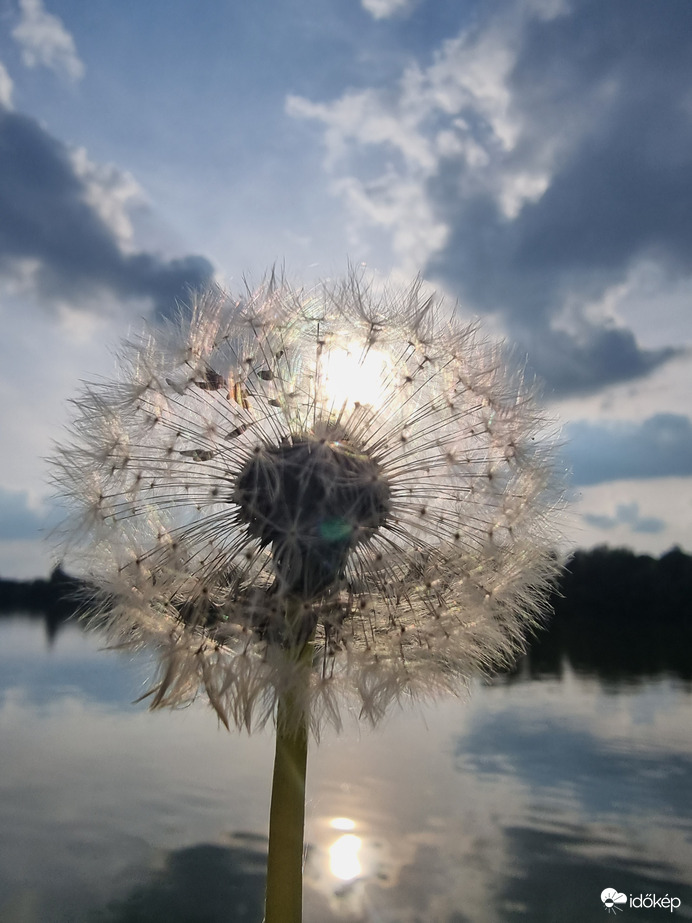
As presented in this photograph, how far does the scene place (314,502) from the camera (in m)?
1.16

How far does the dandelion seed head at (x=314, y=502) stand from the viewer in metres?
1.18

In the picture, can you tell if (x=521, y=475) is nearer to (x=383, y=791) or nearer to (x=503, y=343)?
(x=503, y=343)

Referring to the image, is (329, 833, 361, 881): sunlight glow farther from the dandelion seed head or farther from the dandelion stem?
the dandelion seed head

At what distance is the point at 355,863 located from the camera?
285 centimetres

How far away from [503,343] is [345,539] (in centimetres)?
70

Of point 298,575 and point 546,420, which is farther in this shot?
point 546,420

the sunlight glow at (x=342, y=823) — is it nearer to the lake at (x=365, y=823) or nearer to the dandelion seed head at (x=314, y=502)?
the lake at (x=365, y=823)

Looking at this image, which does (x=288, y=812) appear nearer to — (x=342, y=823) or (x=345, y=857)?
(x=345, y=857)

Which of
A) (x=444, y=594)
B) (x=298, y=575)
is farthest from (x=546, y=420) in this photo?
(x=298, y=575)

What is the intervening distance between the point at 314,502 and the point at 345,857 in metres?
2.65

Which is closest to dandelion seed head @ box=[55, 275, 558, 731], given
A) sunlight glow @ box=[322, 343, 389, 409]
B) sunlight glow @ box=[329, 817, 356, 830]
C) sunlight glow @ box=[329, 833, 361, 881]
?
sunlight glow @ box=[322, 343, 389, 409]

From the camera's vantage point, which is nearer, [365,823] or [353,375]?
[353,375]

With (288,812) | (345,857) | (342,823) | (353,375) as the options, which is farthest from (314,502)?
(342,823)

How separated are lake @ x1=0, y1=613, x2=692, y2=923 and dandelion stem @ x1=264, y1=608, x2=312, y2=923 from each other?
11 centimetres
